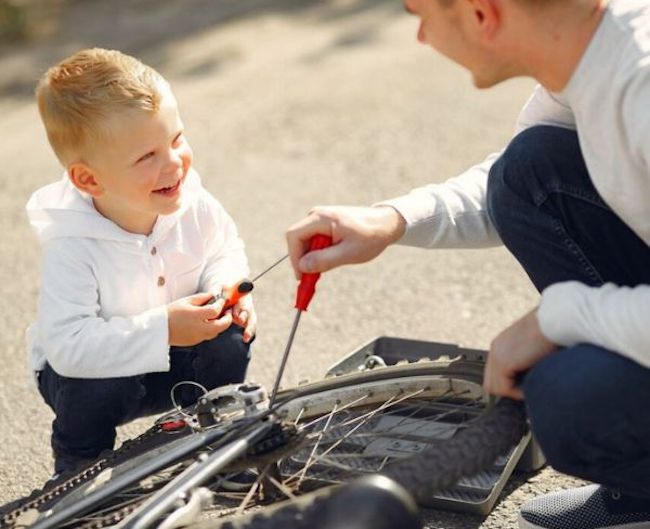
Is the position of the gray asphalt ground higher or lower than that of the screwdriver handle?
lower

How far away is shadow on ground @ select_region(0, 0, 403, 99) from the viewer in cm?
535

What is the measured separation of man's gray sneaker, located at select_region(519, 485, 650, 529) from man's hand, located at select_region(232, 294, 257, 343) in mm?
641

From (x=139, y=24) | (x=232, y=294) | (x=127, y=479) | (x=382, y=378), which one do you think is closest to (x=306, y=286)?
(x=382, y=378)

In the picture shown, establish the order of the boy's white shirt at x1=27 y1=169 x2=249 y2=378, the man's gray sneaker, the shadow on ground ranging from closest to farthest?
1. the man's gray sneaker
2. the boy's white shirt at x1=27 y1=169 x2=249 y2=378
3. the shadow on ground

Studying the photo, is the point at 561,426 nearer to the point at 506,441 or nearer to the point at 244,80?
the point at 506,441

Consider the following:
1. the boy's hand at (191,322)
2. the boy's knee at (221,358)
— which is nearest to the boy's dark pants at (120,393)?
the boy's knee at (221,358)

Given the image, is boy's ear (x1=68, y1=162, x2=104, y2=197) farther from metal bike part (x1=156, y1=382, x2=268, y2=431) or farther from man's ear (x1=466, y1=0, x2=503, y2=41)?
man's ear (x1=466, y1=0, x2=503, y2=41)

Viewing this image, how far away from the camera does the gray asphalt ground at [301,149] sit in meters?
3.08

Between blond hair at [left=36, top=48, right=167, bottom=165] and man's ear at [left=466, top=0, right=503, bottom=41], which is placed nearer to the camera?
man's ear at [left=466, top=0, right=503, bottom=41]

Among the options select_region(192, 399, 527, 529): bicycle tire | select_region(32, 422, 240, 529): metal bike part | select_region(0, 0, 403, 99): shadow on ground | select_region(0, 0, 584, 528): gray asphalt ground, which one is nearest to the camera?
select_region(192, 399, 527, 529): bicycle tire

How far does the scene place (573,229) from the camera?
6.97 feet

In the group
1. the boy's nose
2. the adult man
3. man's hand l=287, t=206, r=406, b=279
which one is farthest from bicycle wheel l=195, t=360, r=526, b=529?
the boy's nose

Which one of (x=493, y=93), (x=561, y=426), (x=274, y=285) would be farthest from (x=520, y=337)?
(x=493, y=93)

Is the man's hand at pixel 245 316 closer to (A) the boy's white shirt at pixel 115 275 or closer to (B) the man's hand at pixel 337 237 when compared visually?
(A) the boy's white shirt at pixel 115 275
